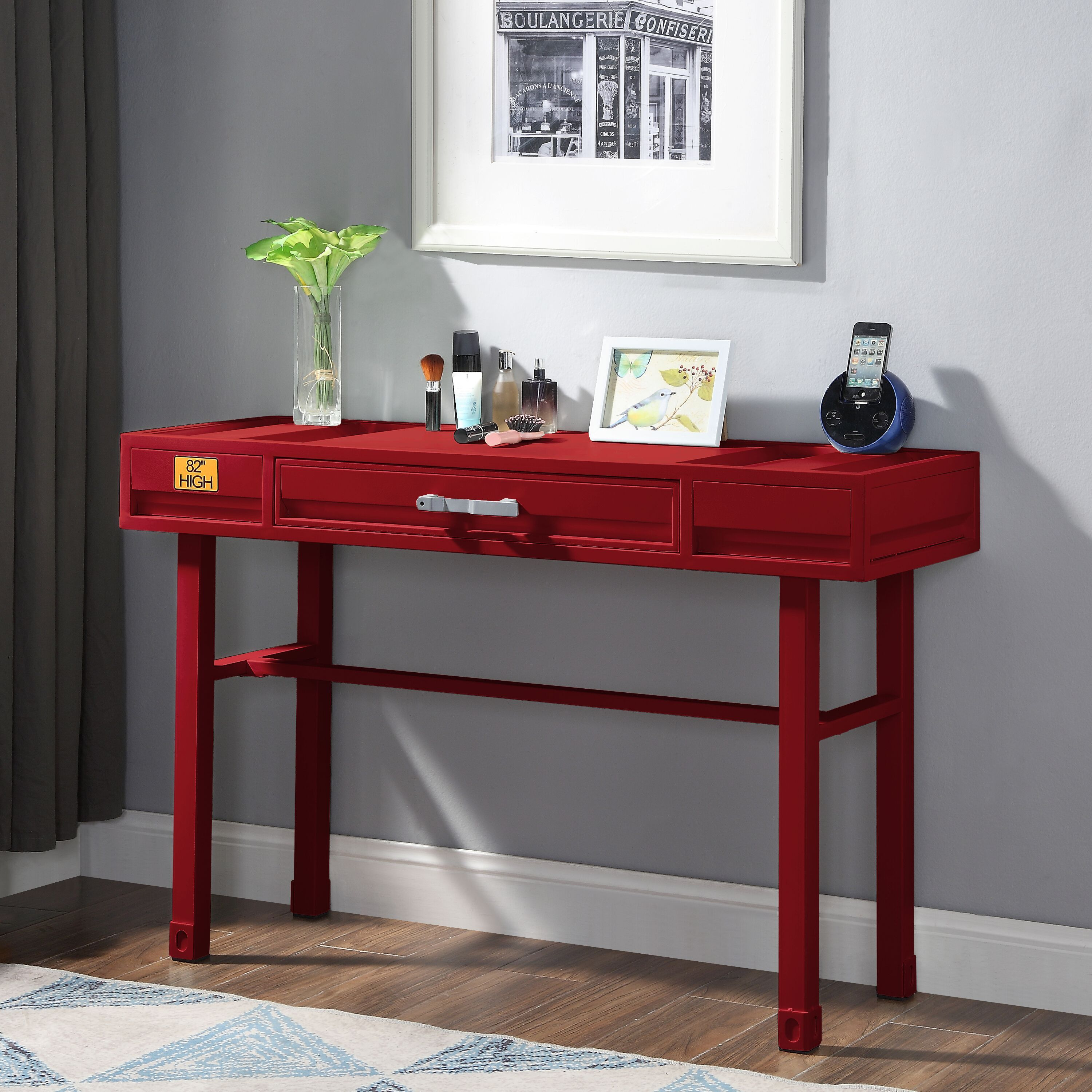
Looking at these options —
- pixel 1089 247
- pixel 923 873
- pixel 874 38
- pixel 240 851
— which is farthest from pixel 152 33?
pixel 923 873

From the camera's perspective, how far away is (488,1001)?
104 inches

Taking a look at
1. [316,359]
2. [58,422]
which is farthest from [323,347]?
[58,422]

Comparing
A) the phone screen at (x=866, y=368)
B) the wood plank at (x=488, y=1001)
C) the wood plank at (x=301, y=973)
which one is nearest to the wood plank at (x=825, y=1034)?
the wood plank at (x=488, y=1001)

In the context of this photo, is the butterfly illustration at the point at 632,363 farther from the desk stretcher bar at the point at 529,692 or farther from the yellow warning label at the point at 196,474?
the yellow warning label at the point at 196,474

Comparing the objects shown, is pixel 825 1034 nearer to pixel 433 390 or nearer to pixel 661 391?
pixel 661 391

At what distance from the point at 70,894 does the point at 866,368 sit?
1902mm

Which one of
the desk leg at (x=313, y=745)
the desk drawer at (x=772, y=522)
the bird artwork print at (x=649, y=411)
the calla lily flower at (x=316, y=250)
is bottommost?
the desk leg at (x=313, y=745)

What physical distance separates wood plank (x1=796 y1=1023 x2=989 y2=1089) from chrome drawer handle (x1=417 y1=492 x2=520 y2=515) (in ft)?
3.15

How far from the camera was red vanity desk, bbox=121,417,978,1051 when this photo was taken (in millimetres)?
2314

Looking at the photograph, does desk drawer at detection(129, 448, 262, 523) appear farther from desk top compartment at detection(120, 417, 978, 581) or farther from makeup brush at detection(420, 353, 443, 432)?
makeup brush at detection(420, 353, 443, 432)

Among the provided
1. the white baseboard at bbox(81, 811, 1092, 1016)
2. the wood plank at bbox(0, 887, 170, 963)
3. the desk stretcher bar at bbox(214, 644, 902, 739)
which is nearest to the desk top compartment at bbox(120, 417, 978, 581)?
the desk stretcher bar at bbox(214, 644, 902, 739)

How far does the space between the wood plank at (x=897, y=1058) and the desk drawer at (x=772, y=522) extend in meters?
0.77

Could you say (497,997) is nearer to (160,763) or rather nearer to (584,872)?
(584,872)

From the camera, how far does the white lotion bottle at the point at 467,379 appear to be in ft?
9.25
